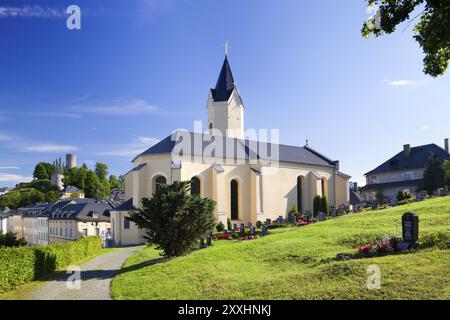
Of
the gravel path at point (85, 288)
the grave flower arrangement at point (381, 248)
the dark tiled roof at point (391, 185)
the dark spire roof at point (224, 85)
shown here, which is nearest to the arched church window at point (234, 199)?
the dark spire roof at point (224, 85)

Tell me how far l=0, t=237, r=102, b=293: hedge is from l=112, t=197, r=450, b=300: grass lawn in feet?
13.6

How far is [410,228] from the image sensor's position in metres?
14.1

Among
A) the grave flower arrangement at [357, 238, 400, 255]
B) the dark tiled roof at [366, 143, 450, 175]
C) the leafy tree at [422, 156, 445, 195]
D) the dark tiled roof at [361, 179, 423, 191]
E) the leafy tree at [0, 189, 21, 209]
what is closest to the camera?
the grave flower arrangement at [357, 238, 400, 255]

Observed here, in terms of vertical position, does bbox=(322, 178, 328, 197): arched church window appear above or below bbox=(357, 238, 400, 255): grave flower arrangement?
above

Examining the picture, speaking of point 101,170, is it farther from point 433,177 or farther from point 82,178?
point 433,177

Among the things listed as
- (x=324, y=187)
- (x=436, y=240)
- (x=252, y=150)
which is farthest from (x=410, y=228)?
(x=324, y=187)

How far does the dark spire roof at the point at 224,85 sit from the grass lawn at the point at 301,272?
28067 mm

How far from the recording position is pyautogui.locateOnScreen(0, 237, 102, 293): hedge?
→ 14.8 meters

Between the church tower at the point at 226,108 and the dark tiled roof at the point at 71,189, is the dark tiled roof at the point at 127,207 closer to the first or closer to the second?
the church tower at the point at 226,108

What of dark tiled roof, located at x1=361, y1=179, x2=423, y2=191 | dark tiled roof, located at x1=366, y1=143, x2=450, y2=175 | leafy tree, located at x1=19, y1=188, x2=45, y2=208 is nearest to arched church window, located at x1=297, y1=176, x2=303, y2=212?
dark tiled roof, located at x1=361, y1=179, x2=423, y2=191

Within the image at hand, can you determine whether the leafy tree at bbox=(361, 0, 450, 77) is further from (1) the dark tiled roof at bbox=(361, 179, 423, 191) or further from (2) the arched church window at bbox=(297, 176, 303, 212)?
(1) the dark tiled roof at bbox=(361, 179, 423, 191)

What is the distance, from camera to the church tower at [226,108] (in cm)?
4466
